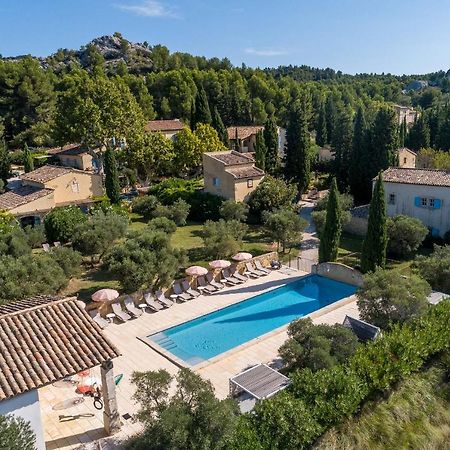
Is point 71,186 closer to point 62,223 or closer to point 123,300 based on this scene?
point 62,223

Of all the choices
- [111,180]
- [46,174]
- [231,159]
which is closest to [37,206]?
[46,174]

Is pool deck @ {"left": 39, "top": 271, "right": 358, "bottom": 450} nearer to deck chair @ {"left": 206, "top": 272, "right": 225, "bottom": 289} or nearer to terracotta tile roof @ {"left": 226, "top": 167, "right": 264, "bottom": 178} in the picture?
deck chair @ {"left": 206, "top": 272, "right": 225, "bottom": 289}

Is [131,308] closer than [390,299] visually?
No

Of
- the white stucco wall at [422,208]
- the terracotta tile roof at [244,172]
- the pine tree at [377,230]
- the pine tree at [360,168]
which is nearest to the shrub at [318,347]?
the pine tree at [377,230]

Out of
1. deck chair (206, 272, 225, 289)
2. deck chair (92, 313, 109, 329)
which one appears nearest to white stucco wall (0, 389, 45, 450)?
deck chair (92, 313, 109, 329)

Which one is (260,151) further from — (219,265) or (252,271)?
(219,265)

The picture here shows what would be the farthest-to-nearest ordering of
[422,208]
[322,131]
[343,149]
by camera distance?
[322,131]
[343,149]
[422,208]
